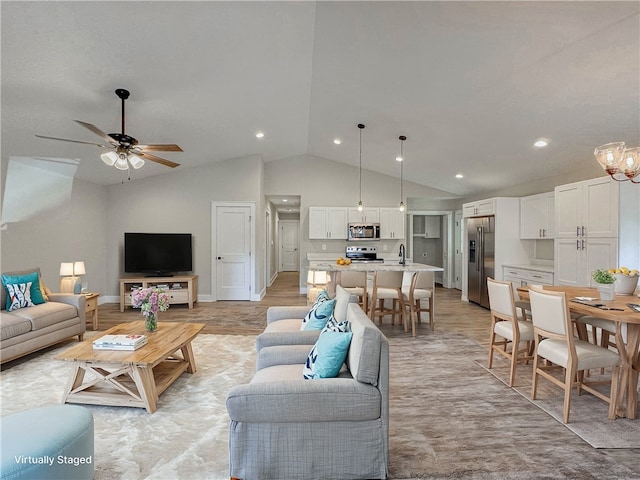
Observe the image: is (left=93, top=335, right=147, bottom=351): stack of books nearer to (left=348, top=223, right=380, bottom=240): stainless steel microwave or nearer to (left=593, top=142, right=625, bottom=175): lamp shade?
(left=593, top=142, right=625, bottom=175): lamp shade

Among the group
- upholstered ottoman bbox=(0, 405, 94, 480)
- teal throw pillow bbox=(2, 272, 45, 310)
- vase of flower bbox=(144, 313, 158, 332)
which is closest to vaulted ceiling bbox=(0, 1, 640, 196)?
teal throw pillow bbox=(2, 272, 45, 310)

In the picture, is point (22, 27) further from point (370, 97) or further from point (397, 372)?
point (397, 372)

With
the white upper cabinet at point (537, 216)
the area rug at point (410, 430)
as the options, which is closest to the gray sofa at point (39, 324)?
the area rug at point (410, 430)

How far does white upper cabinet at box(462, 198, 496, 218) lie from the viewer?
21.0ft

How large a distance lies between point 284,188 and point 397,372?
5.57 meters

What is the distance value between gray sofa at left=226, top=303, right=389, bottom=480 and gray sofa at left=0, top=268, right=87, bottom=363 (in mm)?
3101

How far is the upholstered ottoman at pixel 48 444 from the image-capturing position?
1438mm

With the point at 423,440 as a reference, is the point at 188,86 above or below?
above

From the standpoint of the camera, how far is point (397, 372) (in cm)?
340

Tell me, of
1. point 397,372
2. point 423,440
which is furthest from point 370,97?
point 423,440

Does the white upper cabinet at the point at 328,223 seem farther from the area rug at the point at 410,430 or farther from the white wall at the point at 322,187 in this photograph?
the area rug at the point at 410,430

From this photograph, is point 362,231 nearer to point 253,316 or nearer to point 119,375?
point 253,316

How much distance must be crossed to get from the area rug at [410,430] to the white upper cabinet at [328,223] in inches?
180

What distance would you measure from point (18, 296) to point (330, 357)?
160 inches
